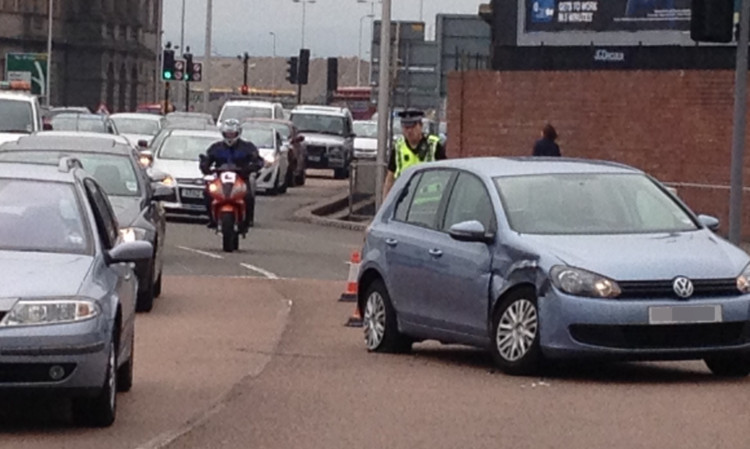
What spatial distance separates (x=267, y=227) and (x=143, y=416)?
80.9ft

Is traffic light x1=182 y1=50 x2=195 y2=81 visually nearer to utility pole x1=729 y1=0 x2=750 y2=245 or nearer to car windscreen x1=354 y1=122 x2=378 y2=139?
car windscreen x1=354 y1=122 x2=378 y2=139

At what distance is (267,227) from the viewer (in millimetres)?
36250

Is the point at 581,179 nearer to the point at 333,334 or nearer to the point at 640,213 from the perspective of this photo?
the point at 640,213

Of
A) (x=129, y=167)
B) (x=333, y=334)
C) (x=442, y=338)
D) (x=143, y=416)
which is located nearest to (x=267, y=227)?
(x=129, y=167)

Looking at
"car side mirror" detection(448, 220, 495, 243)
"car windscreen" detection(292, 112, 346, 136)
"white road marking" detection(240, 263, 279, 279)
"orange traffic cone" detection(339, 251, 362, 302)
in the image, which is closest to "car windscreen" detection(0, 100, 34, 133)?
"white road marking" detection(240, 263, 279, 279)

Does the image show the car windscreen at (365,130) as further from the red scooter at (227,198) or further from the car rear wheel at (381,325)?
the car rear wheel at (381,325)

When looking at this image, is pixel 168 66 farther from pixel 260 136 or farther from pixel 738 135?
pixel 738 135

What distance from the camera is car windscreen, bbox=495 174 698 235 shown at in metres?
14.1

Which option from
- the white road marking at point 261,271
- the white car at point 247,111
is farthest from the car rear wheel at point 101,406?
the white car at point 247,111

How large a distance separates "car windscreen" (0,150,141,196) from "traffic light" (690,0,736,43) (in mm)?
6218

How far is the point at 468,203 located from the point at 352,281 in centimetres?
467

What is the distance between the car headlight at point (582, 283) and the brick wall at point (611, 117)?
20.6m

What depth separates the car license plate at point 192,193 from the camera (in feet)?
114

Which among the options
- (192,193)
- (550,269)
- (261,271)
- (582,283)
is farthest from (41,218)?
(192,193)
